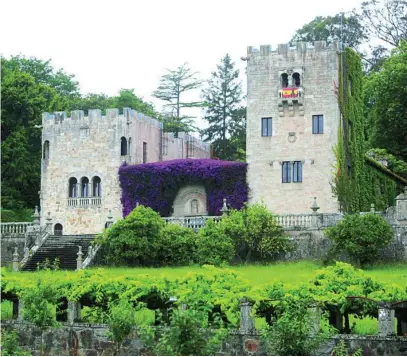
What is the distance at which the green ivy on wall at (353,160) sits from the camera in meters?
50.7

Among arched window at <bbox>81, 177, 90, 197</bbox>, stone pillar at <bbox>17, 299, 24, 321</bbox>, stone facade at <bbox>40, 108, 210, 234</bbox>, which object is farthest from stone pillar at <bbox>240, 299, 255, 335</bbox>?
arched window at <bbox>81, 177, 90, 197</bbox>

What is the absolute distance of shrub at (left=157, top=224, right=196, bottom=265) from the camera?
45.2m

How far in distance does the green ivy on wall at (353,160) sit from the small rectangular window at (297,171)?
1.81 meters

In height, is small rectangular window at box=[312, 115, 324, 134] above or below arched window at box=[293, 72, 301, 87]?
below

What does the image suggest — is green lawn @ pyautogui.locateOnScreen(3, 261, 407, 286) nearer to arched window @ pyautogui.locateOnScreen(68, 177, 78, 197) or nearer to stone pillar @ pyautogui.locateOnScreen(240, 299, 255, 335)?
stone pillar @ pyautogui.locateOnScreen(240, 299, 255, 335)

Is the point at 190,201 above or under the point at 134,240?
above

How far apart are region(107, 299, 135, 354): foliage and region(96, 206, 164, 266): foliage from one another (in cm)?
1898

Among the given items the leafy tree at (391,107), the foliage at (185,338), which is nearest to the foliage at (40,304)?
the foliage at (185,338)

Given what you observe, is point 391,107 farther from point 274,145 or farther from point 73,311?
point 73,311

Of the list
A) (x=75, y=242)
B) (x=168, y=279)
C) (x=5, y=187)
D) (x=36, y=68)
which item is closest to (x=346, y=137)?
(x=75, y=242)

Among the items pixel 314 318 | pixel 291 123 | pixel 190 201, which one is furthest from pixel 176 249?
pixel 314 318

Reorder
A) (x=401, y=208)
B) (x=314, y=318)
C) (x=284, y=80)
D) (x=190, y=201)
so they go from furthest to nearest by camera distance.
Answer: (x=190, y=201), (x=284, y=80), (x=401, y=208), (x=314, y=318)

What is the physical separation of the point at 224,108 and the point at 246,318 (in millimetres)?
52665

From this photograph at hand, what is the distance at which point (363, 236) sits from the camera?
42.3 meters
